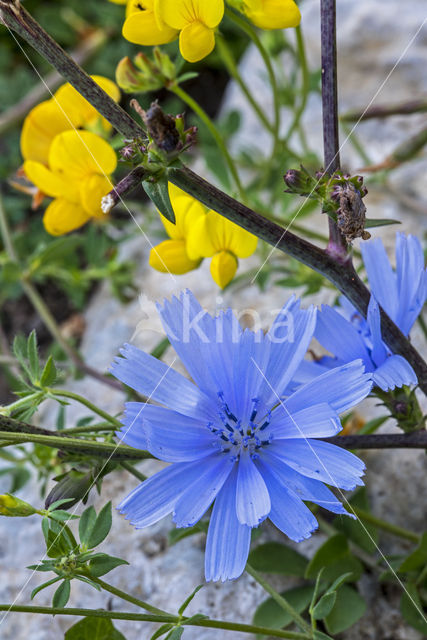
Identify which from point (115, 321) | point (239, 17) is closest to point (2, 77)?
point (115, 321)

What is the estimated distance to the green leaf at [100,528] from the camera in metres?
0.90

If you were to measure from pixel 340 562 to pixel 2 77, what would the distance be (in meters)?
1.87

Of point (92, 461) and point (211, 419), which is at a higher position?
point (211, 419)

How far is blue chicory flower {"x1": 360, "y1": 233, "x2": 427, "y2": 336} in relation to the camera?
100 cm

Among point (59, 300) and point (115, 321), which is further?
point (59, 300)

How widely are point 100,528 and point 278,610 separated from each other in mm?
375

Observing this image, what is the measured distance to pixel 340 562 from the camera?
1142 mm

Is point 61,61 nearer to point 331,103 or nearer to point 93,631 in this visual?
point 331,103

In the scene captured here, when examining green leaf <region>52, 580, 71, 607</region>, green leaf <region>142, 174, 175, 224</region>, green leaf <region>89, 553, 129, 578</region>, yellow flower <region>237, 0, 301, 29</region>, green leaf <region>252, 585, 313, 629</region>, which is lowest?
green leaf <region>52, 580, 71, 607</region>

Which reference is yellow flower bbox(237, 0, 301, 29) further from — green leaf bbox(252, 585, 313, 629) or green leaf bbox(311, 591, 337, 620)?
green leaf bbox(252, 585, 313, 629)

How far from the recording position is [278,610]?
1.12 metres

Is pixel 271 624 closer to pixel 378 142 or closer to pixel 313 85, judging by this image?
pixel 313 85

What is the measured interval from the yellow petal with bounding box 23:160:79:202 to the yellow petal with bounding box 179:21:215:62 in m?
0.36

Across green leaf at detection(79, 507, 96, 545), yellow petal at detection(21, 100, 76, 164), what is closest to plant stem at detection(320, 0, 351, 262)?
green leaf at detection(79, 507, 96, 545)
